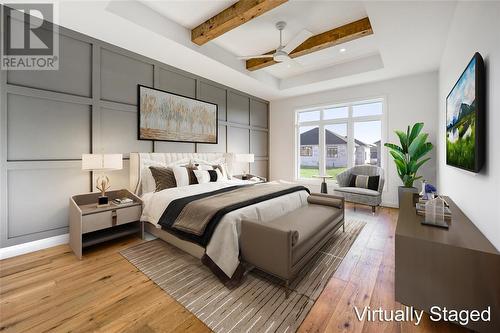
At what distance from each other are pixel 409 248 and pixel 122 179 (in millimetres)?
3828

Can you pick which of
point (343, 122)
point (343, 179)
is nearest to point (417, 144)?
point (343, 179)

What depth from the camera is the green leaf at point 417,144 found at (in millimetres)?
4070

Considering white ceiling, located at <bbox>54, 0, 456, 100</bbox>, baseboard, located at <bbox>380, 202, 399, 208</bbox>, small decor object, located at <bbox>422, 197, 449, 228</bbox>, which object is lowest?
baseboard, located at <bbox>380, 202, 399, 208</bbox>

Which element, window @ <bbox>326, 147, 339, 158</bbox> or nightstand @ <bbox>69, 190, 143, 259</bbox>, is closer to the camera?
nightstand @ <bbox>69, 190, 143, 259</bbox>

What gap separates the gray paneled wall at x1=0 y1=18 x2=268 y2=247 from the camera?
8.45ft

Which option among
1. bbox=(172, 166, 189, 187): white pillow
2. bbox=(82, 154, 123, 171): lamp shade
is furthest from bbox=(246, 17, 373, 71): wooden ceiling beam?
bbox=(82, 154, 123, 171): lamp shade

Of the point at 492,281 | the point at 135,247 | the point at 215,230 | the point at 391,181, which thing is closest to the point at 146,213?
the point at 135,247

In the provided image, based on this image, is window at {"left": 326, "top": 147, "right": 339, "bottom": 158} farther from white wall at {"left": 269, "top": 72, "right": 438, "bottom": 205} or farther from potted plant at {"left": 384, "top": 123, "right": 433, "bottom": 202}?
potted plant at {"left": 384, "top": 123, "right": 433, "bottom": 202}

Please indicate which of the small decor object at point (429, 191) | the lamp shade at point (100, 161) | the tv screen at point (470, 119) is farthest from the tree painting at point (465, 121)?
the lamp shade at point (100, 161)

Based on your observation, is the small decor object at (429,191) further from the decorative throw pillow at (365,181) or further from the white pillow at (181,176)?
the white pillow at (181,176)

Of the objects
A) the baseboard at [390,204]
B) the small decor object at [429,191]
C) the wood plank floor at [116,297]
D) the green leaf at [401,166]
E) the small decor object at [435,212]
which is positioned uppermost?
the green leaf at [401,166]

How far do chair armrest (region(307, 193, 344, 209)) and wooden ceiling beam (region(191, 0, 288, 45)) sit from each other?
2.62 meters

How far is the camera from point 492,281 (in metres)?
1.27

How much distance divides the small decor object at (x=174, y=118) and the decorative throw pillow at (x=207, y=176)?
3.16 ft
